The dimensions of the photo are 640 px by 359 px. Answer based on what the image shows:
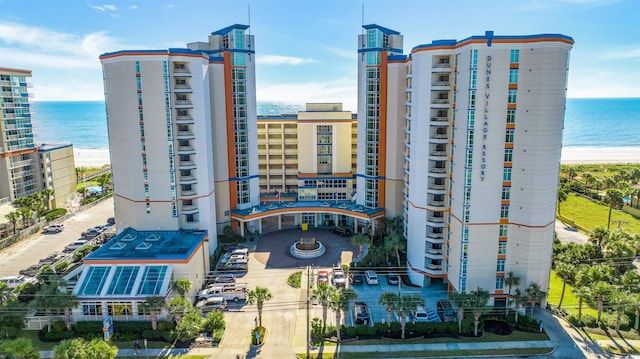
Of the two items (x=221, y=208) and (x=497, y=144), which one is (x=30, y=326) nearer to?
(x=221, y=208)

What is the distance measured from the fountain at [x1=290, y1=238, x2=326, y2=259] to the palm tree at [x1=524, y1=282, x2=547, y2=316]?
92.8 feet

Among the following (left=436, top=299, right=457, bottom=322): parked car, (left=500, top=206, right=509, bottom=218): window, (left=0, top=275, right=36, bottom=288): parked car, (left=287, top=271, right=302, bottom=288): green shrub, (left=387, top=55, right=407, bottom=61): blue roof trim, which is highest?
(left=387, top=55, right=407, bottom=61): blue roof trim

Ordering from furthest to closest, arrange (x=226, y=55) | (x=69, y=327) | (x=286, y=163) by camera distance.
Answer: (x=286, y=163)
(x=226, y=55)
(x=69, y=327)

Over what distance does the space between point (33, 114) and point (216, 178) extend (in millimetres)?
43308

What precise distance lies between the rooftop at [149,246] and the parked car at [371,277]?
21317 mm

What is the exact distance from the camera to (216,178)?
6662 cm

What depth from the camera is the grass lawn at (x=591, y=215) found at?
73188 mm

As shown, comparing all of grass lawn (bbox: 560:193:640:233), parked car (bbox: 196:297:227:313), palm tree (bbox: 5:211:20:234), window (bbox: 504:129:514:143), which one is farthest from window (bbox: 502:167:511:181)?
palm tree (bbox: 5:211:20:234)

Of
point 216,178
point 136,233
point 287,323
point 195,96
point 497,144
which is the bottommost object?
point 287,323

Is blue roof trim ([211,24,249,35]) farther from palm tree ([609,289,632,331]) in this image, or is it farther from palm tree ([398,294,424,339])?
palm tree ([609,289,632,331])

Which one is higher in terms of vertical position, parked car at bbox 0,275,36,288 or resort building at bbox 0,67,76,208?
resort building at bbox 0,67,76,208

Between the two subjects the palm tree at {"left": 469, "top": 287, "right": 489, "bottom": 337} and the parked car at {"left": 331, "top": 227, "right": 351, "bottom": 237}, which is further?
the parked car at {"left": 331, "top": 227, "right": 351, "bottom": 237}

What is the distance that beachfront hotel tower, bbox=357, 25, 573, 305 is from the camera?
136 ft

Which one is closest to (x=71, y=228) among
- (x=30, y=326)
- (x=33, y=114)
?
(x=33, y=114)
